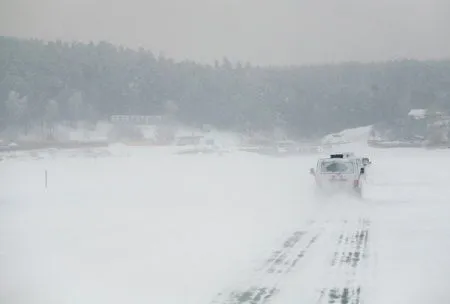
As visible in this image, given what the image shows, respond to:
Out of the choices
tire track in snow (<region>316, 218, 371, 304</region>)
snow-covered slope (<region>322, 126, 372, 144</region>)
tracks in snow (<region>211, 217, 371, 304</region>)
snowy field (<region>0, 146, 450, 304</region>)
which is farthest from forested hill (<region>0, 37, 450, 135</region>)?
tire track in snow (<region>316, 218, 371, 304</region>)

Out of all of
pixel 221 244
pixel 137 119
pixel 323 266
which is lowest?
pixel 221 244

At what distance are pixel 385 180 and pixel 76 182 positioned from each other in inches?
677

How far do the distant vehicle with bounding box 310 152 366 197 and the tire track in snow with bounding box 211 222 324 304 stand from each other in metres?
8.13

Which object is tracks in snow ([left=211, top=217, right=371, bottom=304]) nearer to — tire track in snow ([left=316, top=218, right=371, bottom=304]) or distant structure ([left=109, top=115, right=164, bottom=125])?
tire track in snow ([left=316, top=218, right=371, bottom=304])

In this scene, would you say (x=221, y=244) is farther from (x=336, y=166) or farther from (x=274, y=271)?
(x=336, y=166)

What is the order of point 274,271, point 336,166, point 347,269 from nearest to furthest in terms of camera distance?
point 274,271 < point 347,269 < point 336,166

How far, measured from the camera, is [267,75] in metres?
61.8

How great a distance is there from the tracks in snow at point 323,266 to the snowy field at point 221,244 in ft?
0.07

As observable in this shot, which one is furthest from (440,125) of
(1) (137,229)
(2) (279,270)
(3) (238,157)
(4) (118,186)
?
(2) (279,270)

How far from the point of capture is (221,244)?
14.0 m

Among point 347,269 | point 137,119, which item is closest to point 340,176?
point 347,269

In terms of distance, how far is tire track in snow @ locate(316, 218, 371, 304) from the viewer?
354 inches

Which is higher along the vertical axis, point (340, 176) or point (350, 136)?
point (350, 136)

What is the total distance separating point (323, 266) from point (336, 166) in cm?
1386
